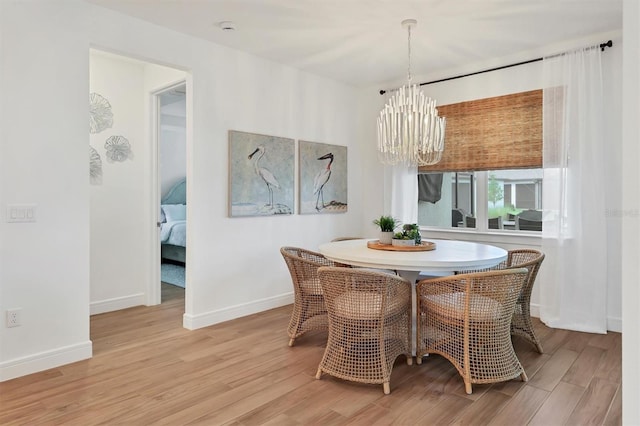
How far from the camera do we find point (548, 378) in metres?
2.57

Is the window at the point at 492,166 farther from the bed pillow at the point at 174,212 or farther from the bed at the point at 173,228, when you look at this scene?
the bed pillow at the point at 174,212

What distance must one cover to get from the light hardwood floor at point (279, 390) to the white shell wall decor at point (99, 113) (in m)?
2.08

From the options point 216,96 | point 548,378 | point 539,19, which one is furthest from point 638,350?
point 216,96

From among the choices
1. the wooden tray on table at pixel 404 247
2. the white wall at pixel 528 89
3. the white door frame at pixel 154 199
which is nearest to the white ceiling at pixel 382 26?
the white wall at pixel 528 89

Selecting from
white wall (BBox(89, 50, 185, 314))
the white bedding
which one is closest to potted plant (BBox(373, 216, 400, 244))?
white wall (BBox(89, 50, 185, 314))

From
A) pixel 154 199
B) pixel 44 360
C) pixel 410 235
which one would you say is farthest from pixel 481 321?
pixel 154 199

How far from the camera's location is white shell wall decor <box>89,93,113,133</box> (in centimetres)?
399

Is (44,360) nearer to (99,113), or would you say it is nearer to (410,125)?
(99,113)

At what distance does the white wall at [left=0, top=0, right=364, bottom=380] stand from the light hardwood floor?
1.28 ft

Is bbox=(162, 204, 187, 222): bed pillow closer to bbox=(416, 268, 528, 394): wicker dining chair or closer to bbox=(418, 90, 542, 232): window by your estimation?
bbox=(418, 90, 542, 232): window

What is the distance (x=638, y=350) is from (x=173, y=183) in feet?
26.1

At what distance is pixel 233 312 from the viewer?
12.7 ft

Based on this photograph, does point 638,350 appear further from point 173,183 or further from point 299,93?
point 173,183

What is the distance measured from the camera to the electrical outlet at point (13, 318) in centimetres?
257
